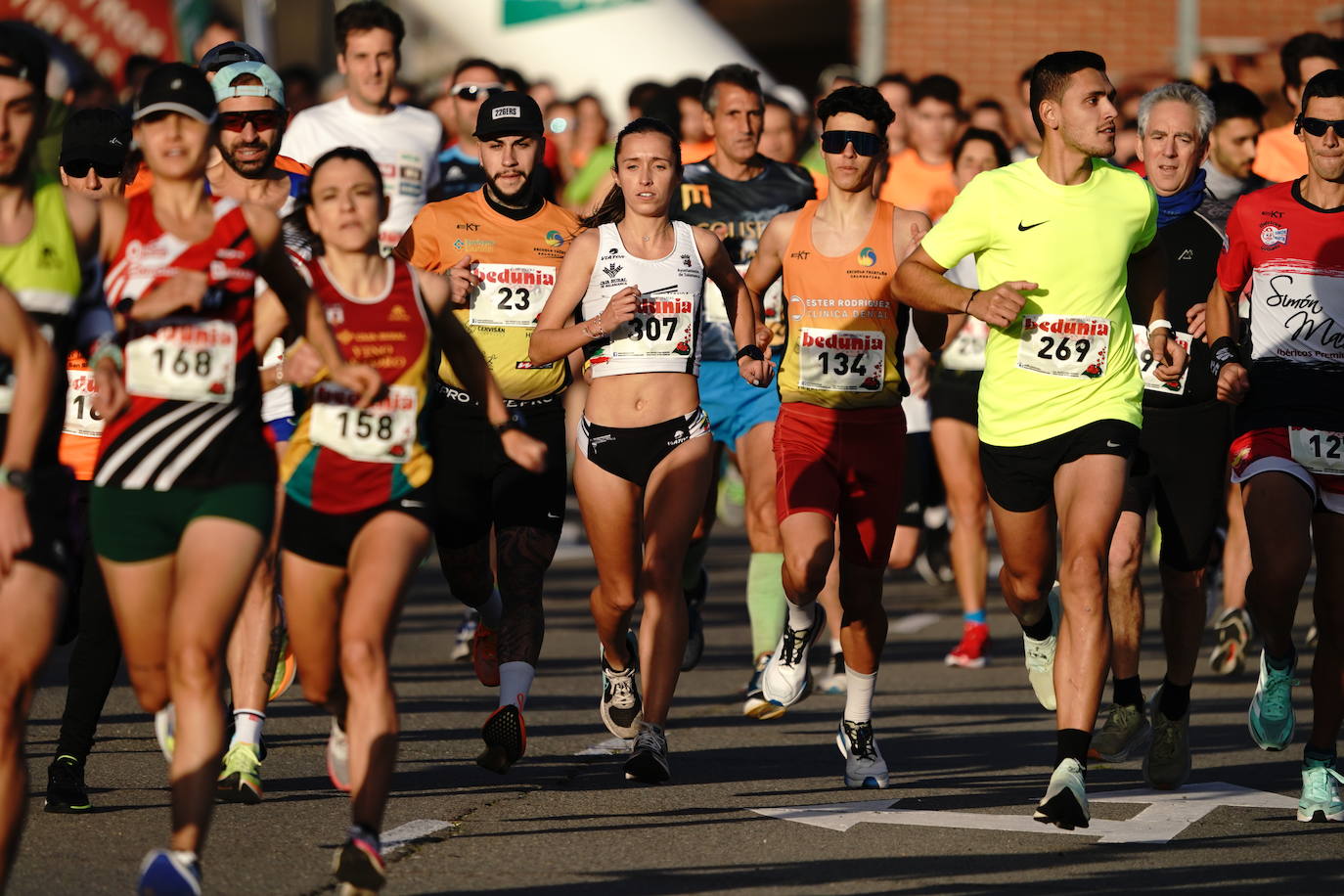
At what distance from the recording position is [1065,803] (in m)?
6.94

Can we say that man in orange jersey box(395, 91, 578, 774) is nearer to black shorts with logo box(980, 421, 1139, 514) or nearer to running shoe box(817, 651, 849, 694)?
black shorts with logo box(980, 421, 1139, 514)

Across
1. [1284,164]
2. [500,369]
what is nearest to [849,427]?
[500,369]

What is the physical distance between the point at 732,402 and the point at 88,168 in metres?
3.29

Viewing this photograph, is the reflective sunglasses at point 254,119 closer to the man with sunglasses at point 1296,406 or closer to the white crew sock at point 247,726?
the white crew sock at point 247,726

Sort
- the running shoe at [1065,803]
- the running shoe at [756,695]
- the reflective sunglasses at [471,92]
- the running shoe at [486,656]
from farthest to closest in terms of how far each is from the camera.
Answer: the reflective sunglasses at [471,92] → the running shoe at [756,695] → the running shoe at [486,656] → the running shoe at [1065,803]

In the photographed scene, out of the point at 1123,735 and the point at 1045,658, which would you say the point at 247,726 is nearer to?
the point at 1045,658

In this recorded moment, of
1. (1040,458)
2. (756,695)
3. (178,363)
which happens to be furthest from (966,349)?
(178,363)

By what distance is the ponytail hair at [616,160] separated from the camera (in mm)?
8055

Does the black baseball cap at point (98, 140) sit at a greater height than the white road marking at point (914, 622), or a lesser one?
greater

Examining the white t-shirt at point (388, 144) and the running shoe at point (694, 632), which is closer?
the running shoe at point (694, 632)

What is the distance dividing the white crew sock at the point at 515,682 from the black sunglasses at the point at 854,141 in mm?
2241

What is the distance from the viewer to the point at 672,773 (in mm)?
8047

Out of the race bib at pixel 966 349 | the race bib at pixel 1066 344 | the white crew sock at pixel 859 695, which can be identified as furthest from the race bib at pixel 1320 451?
the race bib at pixel 966 349

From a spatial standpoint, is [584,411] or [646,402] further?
[584,411]
